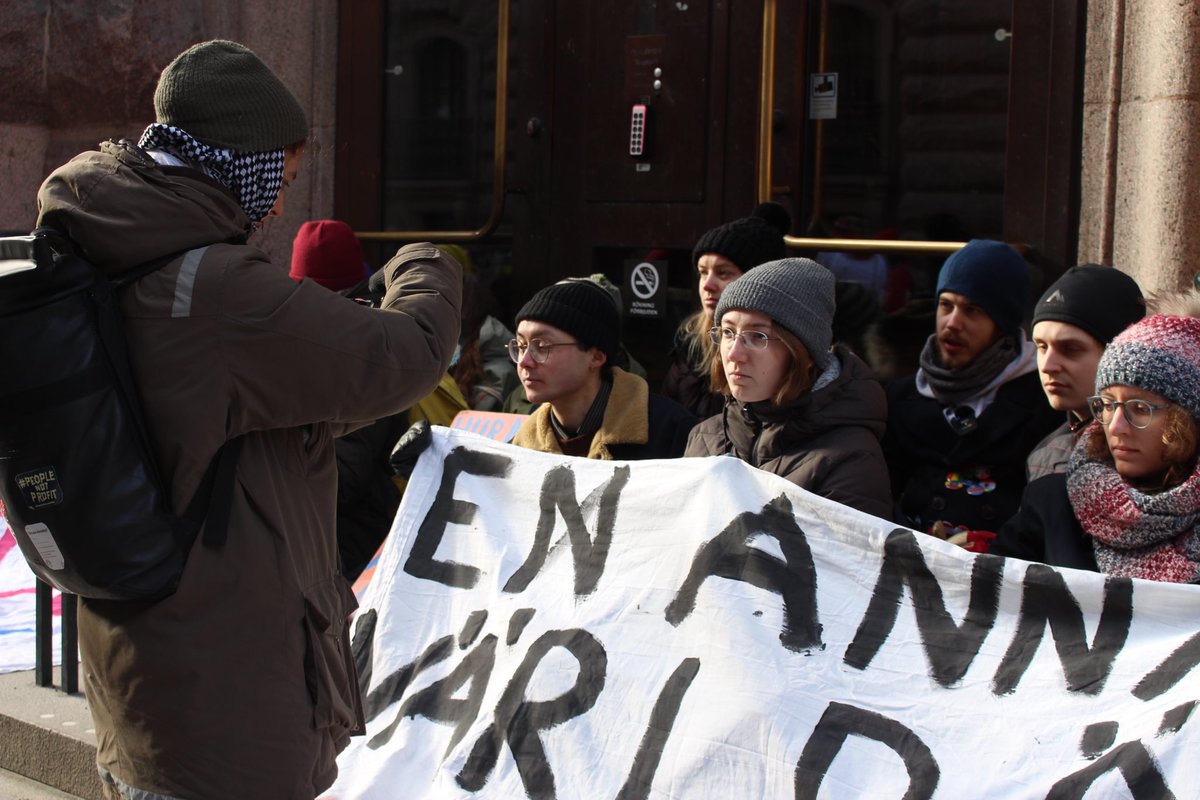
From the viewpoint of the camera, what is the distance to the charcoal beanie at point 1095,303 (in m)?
3.68

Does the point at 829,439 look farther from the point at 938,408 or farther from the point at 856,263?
the point at 856,263

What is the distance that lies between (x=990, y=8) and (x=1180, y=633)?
9.60ft

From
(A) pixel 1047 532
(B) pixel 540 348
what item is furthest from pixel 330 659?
(B) pixel 540 348

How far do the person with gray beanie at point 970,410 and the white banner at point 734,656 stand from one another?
25.3 inches

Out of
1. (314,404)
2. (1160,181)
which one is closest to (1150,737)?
(314,404)

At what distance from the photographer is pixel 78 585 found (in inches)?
87.5

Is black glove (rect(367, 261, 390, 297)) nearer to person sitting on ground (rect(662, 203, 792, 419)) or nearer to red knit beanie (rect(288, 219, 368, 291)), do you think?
person sitting on ground (rect(662, 203, 792, 419))

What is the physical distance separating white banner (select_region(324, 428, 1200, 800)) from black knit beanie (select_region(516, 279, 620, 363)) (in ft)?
1.78

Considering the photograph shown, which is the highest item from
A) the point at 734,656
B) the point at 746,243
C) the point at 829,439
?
the point at 746,243

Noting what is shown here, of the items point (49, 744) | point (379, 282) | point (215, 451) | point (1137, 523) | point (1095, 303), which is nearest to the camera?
point (215, 451)

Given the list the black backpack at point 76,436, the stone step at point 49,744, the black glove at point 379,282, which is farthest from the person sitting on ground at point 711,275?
the black backpack at point 76,436

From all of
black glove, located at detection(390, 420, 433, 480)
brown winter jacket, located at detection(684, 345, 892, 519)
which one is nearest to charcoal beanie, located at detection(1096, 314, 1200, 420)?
brown winter jacket, located at detection(684, 345, 892, 519)

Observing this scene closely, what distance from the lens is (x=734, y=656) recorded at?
10.3 feet

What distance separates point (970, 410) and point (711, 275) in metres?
1.09
